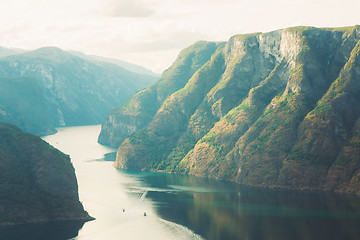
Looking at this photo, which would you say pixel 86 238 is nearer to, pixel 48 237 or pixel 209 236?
pixel 48 237

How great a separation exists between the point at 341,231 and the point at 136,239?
8290 centimetres

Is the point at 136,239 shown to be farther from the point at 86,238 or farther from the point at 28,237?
the point at 28,237

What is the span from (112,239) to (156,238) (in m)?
17.9

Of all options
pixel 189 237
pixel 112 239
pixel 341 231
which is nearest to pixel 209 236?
pixel 189 237

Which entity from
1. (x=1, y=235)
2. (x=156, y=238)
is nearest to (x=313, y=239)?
(x=156, y=238)

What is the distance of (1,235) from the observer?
198250 mm

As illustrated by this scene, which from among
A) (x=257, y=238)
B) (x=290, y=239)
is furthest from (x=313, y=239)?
(x=257, y=238)

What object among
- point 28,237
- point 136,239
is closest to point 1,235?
point 28,237

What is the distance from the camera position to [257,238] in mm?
192125

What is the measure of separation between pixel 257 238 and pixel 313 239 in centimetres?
2136

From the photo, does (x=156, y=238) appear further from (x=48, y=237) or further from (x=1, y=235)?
(x=1, y=235)

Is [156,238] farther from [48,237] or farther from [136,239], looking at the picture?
[48,237]

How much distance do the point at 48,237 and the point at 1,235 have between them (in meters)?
18.8

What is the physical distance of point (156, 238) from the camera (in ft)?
655
